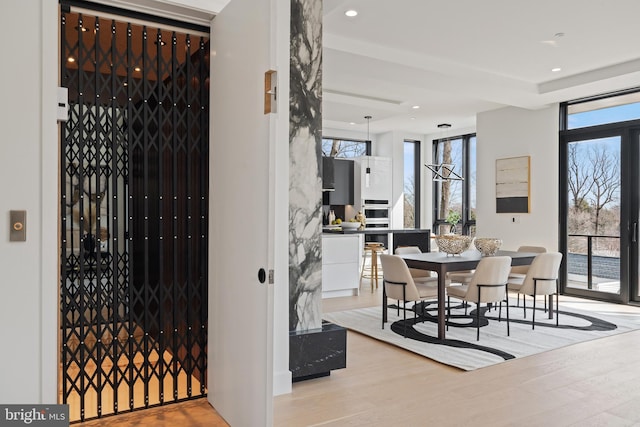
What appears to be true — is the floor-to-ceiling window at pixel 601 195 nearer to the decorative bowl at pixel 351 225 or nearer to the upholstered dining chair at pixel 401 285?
the decorative bowl at pixel 351 225

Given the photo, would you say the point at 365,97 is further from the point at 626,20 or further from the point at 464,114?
the point at 626,20

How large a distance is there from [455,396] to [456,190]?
735 cm

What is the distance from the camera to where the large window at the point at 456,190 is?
9.58 metres

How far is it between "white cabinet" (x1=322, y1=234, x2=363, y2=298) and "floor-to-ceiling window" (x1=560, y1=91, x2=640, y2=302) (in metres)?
2.97

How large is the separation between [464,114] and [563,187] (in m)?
2.16

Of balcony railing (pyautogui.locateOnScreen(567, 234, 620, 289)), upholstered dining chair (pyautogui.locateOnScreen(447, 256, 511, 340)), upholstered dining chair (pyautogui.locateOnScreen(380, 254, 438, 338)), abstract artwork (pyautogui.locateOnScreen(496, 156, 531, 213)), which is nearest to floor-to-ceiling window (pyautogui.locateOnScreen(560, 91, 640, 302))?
balcony railing (pyautogui.locateOnScreen(567, 234, 620, 289))

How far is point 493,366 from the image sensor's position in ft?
12.0

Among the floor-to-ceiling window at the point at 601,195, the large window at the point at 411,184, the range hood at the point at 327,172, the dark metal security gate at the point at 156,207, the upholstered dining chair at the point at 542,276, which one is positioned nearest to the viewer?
the dark metal security gate at the point at 156,207

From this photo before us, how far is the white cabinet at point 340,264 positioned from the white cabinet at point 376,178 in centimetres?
284

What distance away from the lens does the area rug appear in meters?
3.98

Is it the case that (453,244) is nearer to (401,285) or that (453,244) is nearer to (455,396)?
(401,285)
